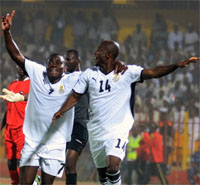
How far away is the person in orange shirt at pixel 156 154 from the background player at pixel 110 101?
7628 millimetres

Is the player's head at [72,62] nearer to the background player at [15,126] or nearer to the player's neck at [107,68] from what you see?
the background player at [15,126]

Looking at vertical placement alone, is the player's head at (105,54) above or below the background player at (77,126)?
above

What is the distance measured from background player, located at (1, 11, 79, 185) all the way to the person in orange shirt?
7751mm

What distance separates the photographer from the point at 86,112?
9633 mm

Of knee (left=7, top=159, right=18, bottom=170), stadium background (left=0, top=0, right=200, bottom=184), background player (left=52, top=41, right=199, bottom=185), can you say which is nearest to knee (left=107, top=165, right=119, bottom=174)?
background player (left=52, top=41, right=199, bottom=185)

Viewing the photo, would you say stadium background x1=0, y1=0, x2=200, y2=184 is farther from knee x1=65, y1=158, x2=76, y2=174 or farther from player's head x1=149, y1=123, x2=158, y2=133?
knee x1=65, y1=158, x2=76, y2=174

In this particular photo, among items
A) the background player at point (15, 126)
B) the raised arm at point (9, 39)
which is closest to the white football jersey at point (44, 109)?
the raised arm at point (9, 39)

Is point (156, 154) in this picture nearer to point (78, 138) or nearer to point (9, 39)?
point (78, 138)

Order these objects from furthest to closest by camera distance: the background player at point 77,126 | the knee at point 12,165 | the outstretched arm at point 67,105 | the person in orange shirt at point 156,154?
the person in orange shirt at point 156,154
the knee at point 12,165
the background player at point 77,126
the outstretched arm at point 67,105

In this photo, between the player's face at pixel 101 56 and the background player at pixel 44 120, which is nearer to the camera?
the background player at pixel 44 120

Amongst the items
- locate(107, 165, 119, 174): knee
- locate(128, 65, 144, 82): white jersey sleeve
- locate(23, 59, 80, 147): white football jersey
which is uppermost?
locate(128, 65, 144, 82): white jersey sleeve

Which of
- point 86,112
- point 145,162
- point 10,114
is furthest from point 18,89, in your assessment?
point 145,162

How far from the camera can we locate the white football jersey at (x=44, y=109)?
764 cm

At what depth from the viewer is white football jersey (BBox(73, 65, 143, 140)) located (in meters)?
7.69
